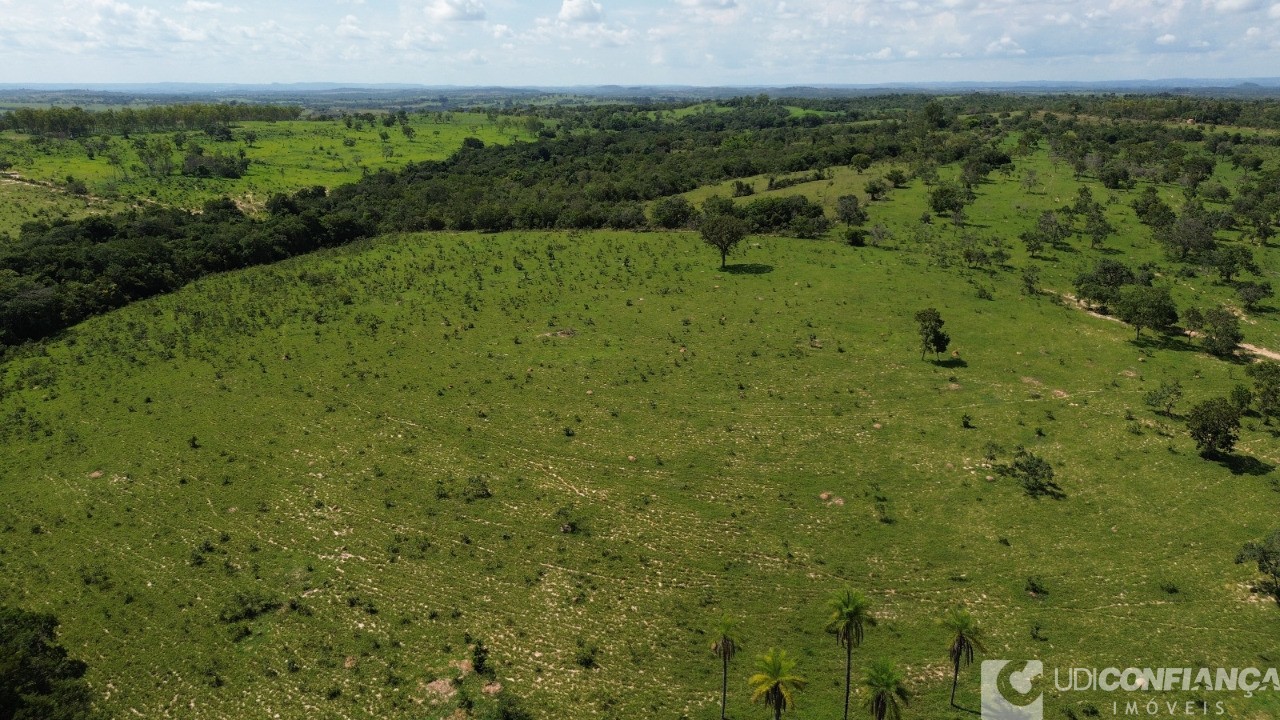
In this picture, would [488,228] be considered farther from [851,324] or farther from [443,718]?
[443,718]

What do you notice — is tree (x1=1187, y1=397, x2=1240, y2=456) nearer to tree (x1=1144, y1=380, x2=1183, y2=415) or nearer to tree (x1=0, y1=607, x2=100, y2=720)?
tree (x1=1144, y1=380, x2=1183, y2=415)

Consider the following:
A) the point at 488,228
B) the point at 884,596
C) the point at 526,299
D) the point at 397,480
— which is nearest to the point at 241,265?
the point at 488,228

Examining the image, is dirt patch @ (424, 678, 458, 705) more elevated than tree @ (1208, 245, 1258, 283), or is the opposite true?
tree @ (1208, 245, 1258, 283)

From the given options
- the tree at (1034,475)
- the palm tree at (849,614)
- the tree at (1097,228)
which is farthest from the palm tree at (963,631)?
the tree at (1097,228)

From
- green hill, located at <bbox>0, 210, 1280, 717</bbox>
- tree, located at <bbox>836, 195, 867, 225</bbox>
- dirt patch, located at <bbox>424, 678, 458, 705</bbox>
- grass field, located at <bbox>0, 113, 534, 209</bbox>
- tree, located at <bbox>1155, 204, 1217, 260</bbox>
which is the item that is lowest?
dirt patch, located at <bbox>424, 678, 458, 705</bbox>

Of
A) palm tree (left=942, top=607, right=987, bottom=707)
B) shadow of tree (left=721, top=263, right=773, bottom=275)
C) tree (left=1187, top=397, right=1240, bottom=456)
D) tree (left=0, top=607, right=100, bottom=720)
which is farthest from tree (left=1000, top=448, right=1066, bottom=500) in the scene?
tree (left=0, top=607, right=100, bottom=720)

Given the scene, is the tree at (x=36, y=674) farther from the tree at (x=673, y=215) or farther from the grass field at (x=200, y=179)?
the grass field at (x=200, y=179)


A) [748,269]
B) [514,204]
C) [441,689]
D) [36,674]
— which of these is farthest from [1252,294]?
[514,204]

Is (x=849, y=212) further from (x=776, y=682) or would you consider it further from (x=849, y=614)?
(x=776, y=682)
